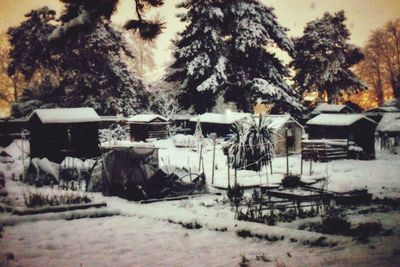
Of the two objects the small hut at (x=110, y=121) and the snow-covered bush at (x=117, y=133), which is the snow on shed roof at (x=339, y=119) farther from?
the small hut at (x=110, y=121)

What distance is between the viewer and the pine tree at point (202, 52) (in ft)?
103

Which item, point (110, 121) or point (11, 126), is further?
point (110, 121)

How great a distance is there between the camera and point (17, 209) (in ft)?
29.7

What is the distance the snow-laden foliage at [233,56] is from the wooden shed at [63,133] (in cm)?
1485

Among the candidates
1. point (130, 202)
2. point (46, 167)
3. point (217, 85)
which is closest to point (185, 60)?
point (217, 85)

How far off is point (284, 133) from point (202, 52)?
13.4 meters

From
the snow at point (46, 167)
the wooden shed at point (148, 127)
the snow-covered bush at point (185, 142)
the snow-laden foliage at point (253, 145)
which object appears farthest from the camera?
the wooden shed at point (148, 127)

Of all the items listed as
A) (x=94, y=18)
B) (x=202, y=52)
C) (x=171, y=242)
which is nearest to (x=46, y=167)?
(x=171, y=242)

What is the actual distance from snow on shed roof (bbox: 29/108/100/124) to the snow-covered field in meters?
7.83

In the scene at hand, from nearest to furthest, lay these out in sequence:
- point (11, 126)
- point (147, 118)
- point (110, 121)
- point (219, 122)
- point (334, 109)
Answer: point (11, 126) → point (219, 122) → point (147, 118) → point (334, 109) → point (110, 121)

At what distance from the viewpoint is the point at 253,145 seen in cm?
1614

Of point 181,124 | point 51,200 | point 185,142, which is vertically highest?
point 181,124

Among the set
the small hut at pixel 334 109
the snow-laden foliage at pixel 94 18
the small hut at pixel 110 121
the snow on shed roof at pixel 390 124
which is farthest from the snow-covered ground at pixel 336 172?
the small hut at pixel 110 121

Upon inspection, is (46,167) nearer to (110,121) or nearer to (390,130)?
(110,121)
